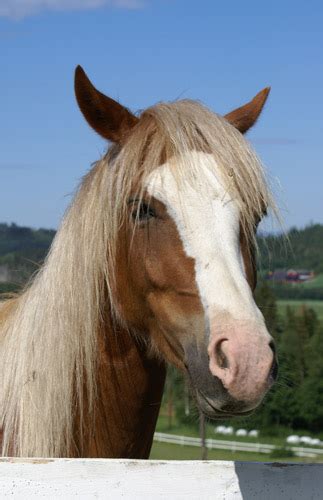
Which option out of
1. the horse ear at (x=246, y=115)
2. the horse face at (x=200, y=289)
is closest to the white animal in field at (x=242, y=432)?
the horse ear at (x=246, y=115)

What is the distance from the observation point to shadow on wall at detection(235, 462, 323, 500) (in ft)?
9.22

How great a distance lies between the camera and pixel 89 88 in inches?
136

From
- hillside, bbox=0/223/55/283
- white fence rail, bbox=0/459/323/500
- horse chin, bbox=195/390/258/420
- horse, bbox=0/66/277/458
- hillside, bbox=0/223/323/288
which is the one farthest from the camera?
hillside, bbox=0/223/55/283

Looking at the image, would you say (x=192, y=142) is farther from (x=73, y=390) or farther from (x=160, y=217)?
(x=73, y=390)

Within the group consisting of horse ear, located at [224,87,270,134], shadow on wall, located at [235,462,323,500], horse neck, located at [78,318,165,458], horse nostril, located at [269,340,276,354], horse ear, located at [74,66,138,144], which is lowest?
shadow on wall, located at [235,462,323,500]

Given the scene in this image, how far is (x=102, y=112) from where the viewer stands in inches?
139

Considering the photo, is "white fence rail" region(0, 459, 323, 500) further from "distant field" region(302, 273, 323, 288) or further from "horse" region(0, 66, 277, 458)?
"distant field" region(302, 273, 323, 288)

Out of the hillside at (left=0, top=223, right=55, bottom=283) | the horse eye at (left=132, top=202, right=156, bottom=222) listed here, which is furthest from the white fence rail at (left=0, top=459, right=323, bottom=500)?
the hillside at (left=0, top=223, right=55, bottom=283)

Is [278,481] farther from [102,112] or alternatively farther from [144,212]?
[102,112]

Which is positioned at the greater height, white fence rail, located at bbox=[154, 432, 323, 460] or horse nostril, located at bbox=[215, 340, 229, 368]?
horse nostril, located at bbox=[215, 340, 229, 368]

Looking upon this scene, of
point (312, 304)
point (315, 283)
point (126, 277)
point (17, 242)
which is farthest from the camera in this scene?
point (312, 304)

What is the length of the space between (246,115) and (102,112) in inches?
31.9

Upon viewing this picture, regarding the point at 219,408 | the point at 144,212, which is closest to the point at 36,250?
the point at 144,212

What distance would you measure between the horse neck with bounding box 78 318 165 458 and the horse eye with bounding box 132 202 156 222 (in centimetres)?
54
